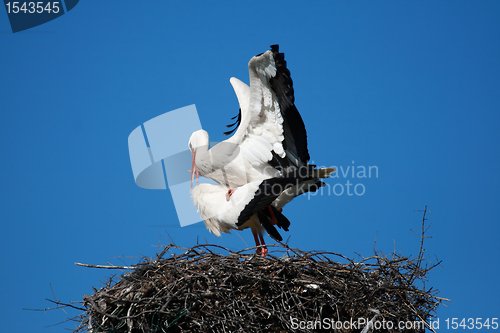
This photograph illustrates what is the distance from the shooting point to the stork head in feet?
19.5

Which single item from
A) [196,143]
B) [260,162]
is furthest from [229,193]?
[196,143]

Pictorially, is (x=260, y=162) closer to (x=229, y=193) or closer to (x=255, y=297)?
(x=229, y=193)

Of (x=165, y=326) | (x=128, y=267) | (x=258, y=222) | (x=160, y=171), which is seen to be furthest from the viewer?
(x=160, y=171)

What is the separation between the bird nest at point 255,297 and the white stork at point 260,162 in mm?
847

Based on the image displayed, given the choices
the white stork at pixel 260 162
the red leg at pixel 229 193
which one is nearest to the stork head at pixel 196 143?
the white stork at pixel 260 162

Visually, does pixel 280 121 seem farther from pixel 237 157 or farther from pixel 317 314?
pixel 317 314

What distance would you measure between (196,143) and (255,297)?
229cm

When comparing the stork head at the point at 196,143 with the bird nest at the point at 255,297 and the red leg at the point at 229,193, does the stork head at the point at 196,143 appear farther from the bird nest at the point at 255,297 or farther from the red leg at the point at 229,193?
the bird nest at the point at 255,297

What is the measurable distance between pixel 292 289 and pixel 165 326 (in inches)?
43.9

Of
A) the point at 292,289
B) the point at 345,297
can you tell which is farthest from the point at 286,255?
the point at 345,297

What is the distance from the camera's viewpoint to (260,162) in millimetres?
5590

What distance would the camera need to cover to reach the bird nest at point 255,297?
418 cm

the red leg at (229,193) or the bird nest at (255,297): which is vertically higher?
the red leg at (229,193)

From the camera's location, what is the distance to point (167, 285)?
4254 mm
